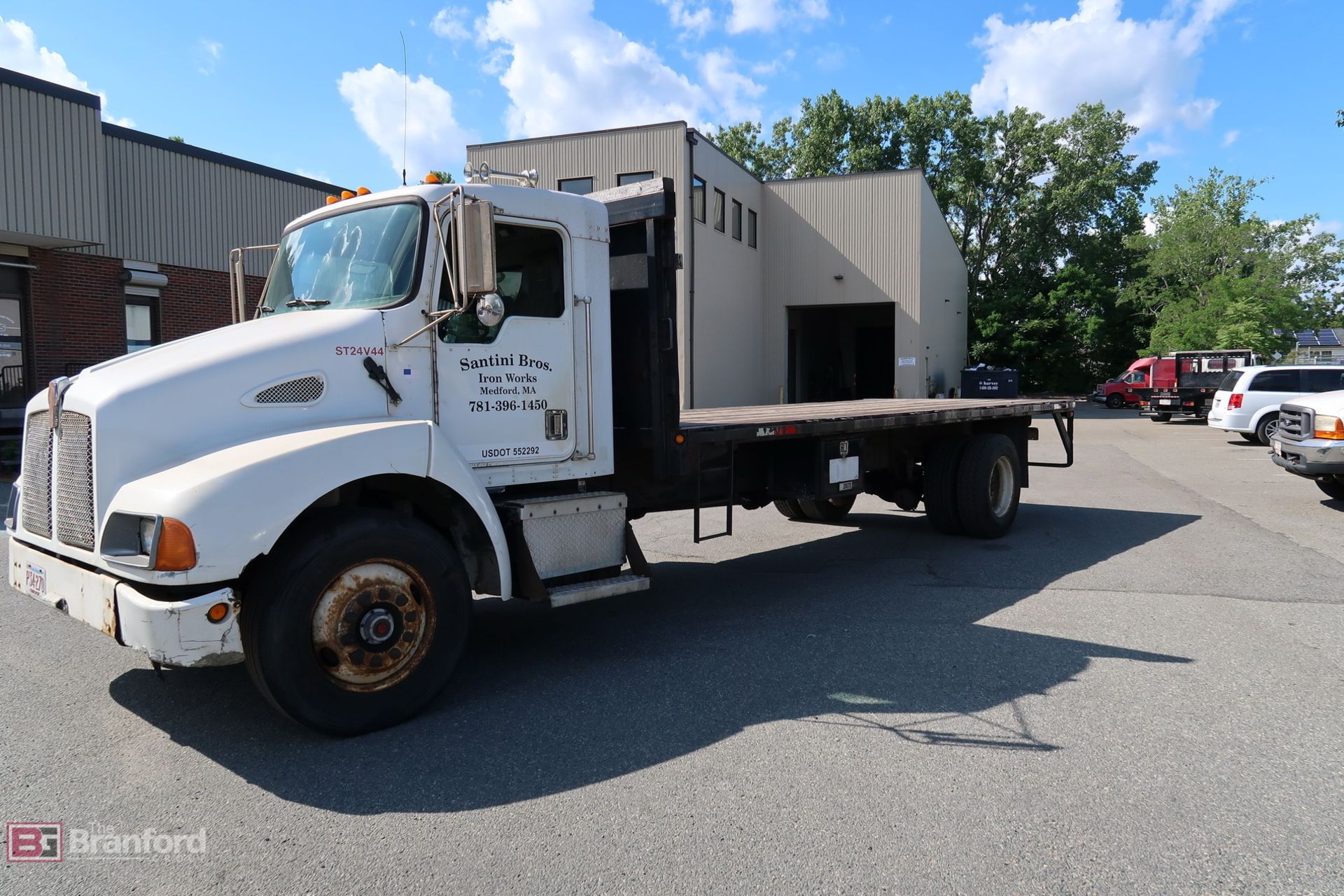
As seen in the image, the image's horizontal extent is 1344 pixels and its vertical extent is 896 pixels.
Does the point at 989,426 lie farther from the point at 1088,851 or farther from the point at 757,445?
the point at 1088,851

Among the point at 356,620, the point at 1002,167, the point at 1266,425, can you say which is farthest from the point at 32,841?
the point at 1002,167

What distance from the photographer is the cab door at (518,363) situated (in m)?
4.82

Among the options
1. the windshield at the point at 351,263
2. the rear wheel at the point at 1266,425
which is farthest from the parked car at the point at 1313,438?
the windshield at the point at 351,263

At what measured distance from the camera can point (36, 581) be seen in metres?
4.34

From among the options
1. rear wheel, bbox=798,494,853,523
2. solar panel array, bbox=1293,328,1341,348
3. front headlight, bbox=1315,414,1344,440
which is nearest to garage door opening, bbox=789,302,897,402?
front headlight, bbox=1315,414,1344,440

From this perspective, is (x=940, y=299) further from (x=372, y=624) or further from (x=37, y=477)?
(x=37, y=477)

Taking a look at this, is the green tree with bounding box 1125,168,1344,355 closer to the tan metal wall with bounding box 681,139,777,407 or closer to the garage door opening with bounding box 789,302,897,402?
the garage door opening with bounding box 789,302,897,402

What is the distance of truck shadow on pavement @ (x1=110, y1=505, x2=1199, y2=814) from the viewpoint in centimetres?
388

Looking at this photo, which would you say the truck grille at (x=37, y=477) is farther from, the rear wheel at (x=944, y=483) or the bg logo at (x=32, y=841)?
the rear wheel at (x=944, y=483)

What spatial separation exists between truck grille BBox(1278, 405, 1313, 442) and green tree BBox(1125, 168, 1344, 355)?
28.7 metres

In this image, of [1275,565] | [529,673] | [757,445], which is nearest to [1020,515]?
[1275,565]

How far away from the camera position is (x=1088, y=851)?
10.4 feet

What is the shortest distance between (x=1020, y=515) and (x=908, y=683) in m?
6.94

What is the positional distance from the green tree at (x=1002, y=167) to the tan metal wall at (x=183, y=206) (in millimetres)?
38230
